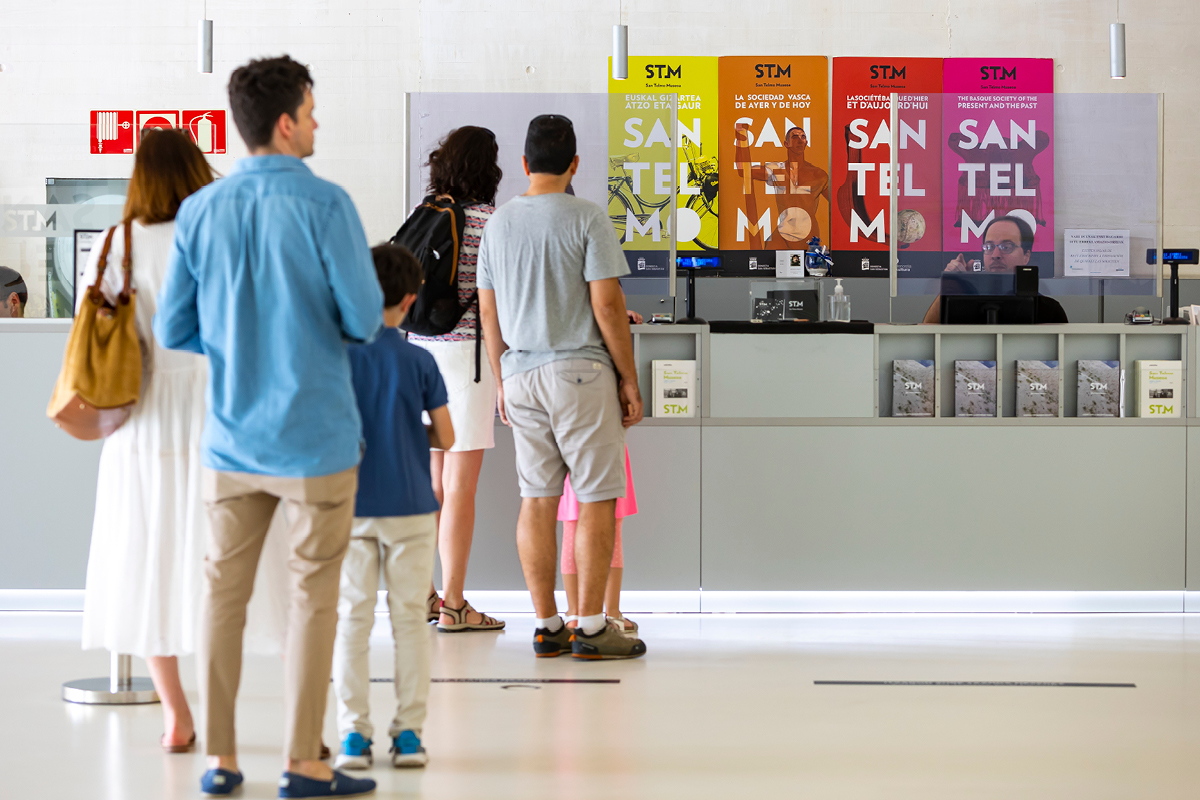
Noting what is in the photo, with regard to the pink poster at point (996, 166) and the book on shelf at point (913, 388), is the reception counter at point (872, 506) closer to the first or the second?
the book on shelf at point (913, 388)

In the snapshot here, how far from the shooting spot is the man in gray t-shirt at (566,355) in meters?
3.41

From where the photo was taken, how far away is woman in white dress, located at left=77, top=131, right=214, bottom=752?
8.16ft

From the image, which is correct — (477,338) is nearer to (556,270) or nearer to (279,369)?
(556,270)

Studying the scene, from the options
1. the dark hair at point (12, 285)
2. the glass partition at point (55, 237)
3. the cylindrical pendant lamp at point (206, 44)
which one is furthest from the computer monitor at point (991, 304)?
the cylindrical pendant lamp at point (206, 44)

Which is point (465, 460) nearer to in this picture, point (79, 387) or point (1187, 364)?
point (79, 387)

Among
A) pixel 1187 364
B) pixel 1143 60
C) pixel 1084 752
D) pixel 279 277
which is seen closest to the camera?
pixel 279 277

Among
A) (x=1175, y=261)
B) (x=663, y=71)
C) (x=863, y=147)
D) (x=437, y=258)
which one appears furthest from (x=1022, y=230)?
(x=663, y=71)

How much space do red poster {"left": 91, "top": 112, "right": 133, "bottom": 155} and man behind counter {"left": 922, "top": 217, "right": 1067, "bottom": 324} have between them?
483 centimetres

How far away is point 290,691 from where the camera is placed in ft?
6.74

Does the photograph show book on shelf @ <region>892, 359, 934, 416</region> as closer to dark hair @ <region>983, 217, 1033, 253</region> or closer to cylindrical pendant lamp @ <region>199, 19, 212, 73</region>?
dark hair @ <region>983, 217, 1033, 253</region>

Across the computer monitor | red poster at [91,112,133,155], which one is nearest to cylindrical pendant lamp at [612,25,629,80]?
the computer monitor

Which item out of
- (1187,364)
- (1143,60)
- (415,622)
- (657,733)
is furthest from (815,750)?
(1143,60)

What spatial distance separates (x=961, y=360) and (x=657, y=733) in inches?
95.4

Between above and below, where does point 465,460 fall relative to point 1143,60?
below
